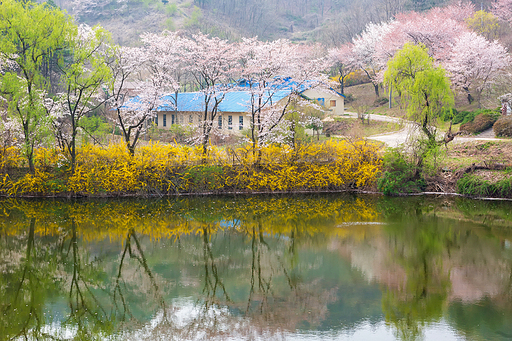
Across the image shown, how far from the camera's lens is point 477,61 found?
1394 inches

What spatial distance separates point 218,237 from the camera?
12914 millimetres

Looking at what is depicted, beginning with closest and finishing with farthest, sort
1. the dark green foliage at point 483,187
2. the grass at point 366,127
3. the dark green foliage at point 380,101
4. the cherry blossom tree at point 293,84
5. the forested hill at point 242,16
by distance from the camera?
the dark green foliage at point 483,187, the cherry blossom tree at point 293,84, the grass at point 366,127, the dark green foliage at point 380,101, the forested hill at point 242,16

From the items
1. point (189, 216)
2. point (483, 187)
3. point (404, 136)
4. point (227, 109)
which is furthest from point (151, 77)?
point (227, 109)

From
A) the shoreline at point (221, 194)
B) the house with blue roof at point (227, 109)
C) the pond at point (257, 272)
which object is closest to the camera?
the pond at point (257, 272)

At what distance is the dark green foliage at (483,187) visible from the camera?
1690 centimetres

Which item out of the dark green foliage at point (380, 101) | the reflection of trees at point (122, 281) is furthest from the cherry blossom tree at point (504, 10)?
the reflection of trees at point (122, 281)

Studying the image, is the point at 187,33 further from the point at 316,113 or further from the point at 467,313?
the point at 467,313

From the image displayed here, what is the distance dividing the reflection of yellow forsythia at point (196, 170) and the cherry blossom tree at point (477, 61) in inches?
828

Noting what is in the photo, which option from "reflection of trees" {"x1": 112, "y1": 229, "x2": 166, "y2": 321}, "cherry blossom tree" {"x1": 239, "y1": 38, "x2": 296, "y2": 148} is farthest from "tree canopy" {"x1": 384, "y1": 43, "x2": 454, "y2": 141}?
"reflection of trees" {"x1": 112, "y1": 229, "x2": 166, "y2": 321}

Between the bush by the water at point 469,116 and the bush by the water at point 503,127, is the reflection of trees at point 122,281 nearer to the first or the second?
the bush by the water at point 469,116

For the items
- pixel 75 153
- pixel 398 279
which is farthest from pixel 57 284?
pixel 75 153

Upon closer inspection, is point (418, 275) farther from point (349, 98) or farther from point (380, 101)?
point (349, 98)

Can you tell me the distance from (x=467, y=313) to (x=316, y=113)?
2288 cm

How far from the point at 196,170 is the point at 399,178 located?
816 cm
